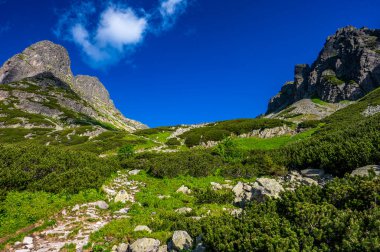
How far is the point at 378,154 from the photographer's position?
1334 centimetres

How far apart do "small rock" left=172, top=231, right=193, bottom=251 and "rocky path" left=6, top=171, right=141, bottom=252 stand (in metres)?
4.02

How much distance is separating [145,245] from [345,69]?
151247 millimetres

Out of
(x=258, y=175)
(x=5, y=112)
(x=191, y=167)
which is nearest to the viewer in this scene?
(x=258, y=175)

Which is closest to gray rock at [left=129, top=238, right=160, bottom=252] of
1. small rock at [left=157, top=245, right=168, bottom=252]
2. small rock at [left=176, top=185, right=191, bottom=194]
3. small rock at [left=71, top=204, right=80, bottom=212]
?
small rock at [left=157, top=245, right=168, bottom=252]

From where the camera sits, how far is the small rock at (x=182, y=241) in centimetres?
877

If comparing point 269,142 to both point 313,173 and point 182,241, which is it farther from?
point 182,241

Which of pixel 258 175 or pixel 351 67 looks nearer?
pixel 258 175

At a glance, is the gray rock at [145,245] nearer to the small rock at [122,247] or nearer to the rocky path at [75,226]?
the small rock at [122,247]

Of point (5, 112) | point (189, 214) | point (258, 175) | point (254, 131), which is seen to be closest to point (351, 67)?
point (254, 131)

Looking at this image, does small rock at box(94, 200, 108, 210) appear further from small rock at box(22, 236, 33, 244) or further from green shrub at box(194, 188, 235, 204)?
green shrub at box(194, 188, 235, 204)

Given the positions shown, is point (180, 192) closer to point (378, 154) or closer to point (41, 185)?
point (41, 185)

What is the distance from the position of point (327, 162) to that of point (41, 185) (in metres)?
17.4

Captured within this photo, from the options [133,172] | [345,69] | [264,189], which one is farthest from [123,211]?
[345,69]

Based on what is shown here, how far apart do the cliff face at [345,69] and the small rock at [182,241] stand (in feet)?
418
